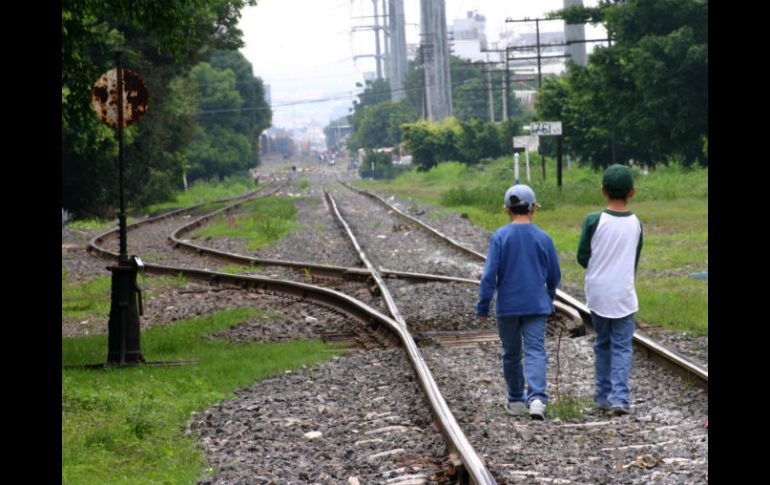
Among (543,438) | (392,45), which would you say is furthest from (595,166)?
(392,45)

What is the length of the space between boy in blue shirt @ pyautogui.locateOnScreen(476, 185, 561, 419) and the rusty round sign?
4.74 metres

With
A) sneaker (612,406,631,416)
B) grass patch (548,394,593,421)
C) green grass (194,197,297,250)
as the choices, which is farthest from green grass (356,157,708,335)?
green grass (194,197,297,250)

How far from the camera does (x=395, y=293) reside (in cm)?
1474

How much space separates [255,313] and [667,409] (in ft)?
23.0

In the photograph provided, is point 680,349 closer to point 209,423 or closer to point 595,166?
point 209,423

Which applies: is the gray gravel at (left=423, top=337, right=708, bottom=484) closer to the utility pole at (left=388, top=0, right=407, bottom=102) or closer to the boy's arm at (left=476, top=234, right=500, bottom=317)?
the boy's arm at (left=476, top=234, right=500, bottom=317)

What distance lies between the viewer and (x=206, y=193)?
68.6 metres

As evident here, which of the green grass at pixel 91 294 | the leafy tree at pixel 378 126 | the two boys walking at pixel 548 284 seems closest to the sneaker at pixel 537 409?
the two boys walking at pixel 548 284

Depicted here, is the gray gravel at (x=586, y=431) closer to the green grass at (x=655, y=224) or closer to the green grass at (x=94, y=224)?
the green grass at (x=655, y=224)

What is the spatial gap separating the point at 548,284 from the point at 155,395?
3.33 m

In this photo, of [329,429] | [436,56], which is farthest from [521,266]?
[436,56]

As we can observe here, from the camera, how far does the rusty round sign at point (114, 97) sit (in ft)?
35.9

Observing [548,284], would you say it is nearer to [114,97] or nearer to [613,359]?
[613,359]
